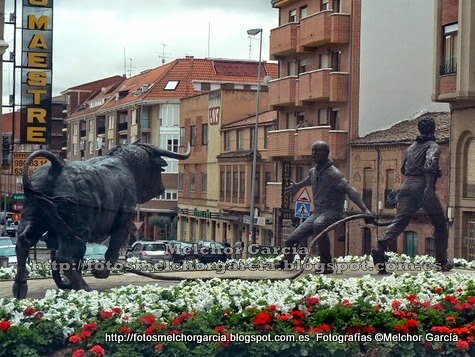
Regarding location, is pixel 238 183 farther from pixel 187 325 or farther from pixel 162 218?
pixel 187 325

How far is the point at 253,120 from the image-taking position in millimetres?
56438

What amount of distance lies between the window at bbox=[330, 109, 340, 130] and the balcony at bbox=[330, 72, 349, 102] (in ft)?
2.73

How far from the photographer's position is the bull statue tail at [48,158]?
14289 millimetres

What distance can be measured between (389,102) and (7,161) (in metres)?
25.5

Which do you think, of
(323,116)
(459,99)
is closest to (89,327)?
(459,99)

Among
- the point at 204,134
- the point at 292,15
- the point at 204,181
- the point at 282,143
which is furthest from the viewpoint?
the point at 204,134

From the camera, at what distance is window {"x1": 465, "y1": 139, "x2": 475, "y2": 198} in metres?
36.5

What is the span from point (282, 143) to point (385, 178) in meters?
8.26

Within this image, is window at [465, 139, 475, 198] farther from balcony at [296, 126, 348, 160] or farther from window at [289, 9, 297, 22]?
window at [289, 9, 297, 22]

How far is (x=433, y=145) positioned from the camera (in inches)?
693

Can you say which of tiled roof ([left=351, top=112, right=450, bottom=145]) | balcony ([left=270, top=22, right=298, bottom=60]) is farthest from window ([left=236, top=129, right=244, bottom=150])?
tiled roof ([left=351, top=112, right=450, bottom=145])

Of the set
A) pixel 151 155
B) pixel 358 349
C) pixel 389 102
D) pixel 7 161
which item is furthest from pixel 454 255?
pixel 7 161

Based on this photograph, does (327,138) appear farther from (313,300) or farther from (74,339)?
(74,339)

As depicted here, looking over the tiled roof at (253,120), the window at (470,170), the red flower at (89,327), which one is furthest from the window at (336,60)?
the red flower at (89,327)
